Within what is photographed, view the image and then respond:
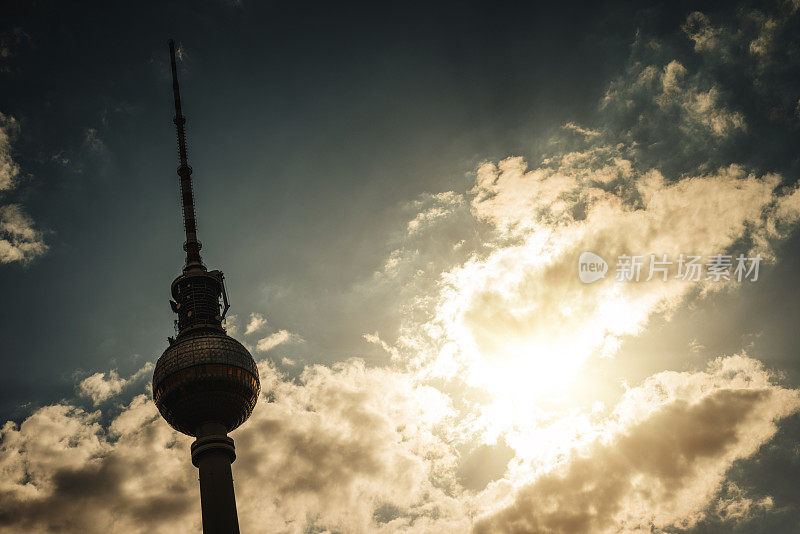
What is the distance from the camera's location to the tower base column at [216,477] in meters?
78.4

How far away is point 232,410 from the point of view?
9000cm

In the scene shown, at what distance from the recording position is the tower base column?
7844cm

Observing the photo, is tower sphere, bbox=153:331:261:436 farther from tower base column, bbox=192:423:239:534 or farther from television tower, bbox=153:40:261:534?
Result: tower base column, bbox=192:423:239:534

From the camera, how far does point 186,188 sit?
119 metres

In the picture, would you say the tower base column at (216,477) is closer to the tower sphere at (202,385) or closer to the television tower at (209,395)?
the television tower at (209,395)

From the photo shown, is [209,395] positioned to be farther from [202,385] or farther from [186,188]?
[186,188]

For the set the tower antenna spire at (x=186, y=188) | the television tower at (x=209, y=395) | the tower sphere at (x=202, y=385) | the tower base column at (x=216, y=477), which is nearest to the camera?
the tower base column at (x=216, y=477)

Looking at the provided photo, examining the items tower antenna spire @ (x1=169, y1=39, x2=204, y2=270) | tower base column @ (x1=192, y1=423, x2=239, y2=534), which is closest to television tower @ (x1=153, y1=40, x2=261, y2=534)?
tower base column @ (x1=192, y1=423, x2=239, y2=534)

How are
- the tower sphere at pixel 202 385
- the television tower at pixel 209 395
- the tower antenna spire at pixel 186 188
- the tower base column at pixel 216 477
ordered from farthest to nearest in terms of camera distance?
the tower antenna spire at pixel 186 188 < the tower sphere at pixel 202 385 < the television tower at pixel 209 395 < the tower base column at pixel 216 477

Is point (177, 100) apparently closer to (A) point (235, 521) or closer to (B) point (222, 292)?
(B) point (222, 292)

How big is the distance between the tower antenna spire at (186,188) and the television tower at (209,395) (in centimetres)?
1285

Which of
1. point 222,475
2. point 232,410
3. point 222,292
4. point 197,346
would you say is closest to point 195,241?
point 222,292

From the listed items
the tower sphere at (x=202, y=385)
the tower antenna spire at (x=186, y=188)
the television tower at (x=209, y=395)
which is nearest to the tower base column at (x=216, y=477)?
the television tower at (x=209, y=395)

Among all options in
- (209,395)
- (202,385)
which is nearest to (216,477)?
(209,395)
